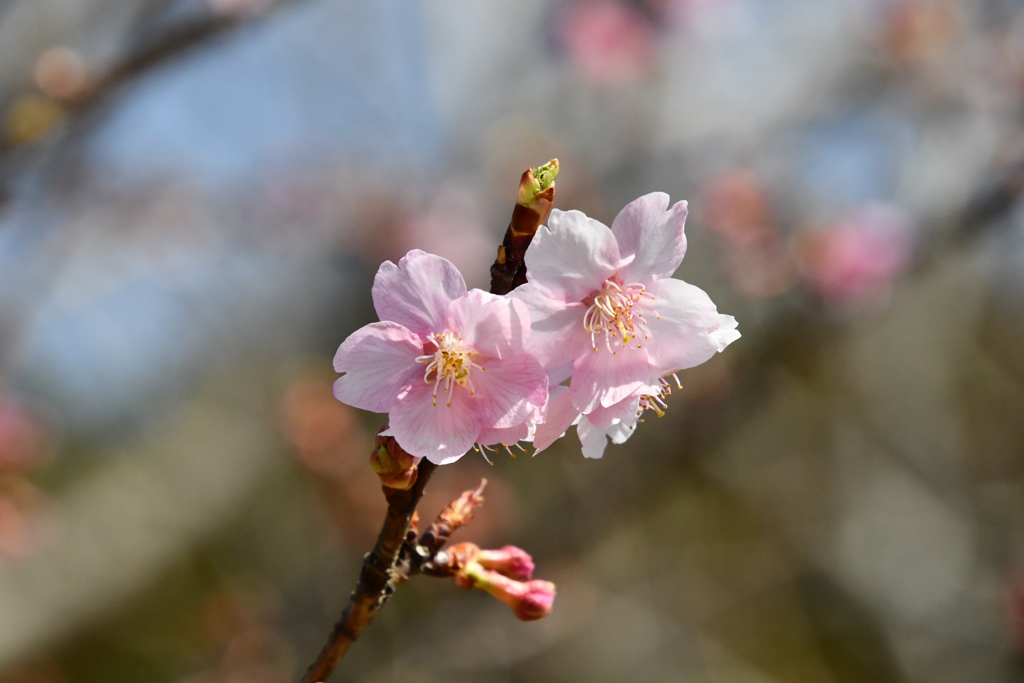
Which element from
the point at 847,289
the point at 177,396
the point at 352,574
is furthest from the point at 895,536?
the point at 177,396

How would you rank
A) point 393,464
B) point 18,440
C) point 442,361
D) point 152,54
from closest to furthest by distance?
1. point 393,464
2. point 442,361
3. point 152,54
4. point 18,440

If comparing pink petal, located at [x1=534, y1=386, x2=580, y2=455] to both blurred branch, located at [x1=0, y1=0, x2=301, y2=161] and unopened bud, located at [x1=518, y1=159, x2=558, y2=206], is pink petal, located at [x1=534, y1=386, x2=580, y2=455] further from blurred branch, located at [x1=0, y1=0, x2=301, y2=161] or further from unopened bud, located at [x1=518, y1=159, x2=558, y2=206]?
blurred branch, located at [x1=0, y1=0, x2=301, y2=161]

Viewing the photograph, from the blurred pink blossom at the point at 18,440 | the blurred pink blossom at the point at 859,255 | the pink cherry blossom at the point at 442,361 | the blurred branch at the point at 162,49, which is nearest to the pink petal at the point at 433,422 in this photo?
the pink cherry blossom at the point at 442,361

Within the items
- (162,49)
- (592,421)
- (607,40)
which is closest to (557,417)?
(592,421)

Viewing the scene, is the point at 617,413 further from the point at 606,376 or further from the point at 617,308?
the point at 617,308

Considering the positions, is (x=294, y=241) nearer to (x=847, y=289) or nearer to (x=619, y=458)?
(x=619, y=458)

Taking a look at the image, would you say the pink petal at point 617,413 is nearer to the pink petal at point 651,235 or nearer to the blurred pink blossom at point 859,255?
the pink petal at point 651,235
